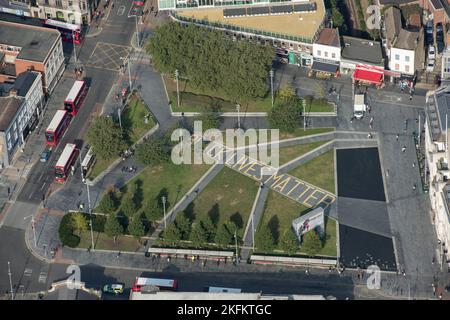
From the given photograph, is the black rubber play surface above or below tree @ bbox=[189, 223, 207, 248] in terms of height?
below

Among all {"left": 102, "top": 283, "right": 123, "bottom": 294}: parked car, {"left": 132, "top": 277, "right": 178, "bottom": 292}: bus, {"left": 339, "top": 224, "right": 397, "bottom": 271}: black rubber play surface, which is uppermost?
{"left": 339, "top": 224, "right": 397, "bottom": 271}: black rubber play surface

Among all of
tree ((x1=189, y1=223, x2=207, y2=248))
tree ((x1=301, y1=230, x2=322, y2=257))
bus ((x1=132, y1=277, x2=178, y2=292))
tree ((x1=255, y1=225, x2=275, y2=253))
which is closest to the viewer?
bus ((x1=132, y1=277, x2=178, y2=292))

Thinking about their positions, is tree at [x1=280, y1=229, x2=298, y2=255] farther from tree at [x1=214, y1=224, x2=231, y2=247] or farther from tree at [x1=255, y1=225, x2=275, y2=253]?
tree at [x1=214, y1=224, x2=231, y2=247]

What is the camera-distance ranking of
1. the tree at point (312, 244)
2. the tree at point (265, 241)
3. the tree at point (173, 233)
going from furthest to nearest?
the tree at point (173, 233)
the tree at point (265, 241)
the tree at point (312, 244)

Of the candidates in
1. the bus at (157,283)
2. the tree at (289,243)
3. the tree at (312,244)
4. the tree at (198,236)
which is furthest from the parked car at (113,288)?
the tree at (312,244)

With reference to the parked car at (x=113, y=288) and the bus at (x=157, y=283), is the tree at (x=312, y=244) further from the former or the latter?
the parked car at (x=113, y=288)

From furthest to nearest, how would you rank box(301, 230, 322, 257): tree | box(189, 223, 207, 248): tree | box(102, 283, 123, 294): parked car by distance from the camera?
box(189, 223, 207, 248): tree
box(301, 230, 322, 257): tree
box(102, 283, 123, 294): parked car

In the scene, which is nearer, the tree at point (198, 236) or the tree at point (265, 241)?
the tree at point (265, 241)

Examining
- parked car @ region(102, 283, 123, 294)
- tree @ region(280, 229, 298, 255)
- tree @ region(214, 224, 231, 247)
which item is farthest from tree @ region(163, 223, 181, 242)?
tree @ region(280, 229, 298, 255)
